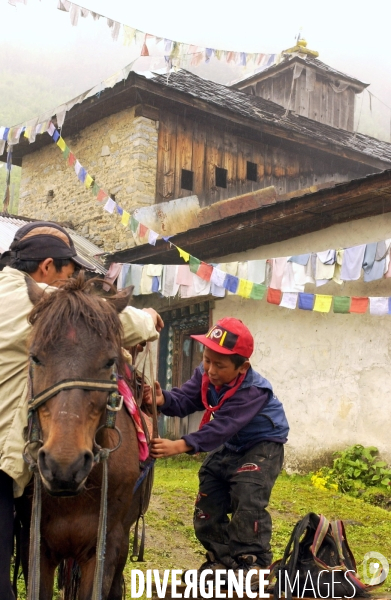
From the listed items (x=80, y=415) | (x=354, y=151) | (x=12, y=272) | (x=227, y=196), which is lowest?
(x=80, y=415)

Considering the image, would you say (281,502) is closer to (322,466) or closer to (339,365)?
(322,466)

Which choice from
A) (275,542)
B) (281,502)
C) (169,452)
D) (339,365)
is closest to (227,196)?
(339,365)

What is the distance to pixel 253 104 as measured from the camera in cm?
1891

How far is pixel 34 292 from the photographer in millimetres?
3027

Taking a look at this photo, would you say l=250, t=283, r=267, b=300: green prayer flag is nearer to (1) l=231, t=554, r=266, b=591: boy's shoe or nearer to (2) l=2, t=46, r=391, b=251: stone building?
(2) l=2, t=46, r=391, b=251: stone building

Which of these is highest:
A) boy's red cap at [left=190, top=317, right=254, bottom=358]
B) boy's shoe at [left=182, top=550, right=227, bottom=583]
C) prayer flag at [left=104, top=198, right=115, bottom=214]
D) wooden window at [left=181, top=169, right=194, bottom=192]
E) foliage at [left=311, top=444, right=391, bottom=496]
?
wooden window at [left=181, top=169, right=194, bottom=192]

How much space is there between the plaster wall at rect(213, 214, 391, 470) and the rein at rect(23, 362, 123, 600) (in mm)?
7234

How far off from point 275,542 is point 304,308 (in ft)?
12.9

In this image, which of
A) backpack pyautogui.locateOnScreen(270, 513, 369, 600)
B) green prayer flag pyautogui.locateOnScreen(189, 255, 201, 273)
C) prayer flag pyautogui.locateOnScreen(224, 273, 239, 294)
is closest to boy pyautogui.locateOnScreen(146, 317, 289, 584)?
backpack pyautogui.locateOnScreen(270, 513, 369, 600)

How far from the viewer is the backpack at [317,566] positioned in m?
3.73

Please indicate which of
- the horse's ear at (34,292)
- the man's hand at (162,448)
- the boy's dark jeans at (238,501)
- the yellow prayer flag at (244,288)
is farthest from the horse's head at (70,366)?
the yellow prayer flag at (244,288)

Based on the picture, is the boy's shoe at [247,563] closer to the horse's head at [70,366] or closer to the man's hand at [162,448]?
the man's hand at [162,448]

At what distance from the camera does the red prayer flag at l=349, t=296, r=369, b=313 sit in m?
9.49

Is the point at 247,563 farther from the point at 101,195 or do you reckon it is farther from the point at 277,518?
the point at 101,195
